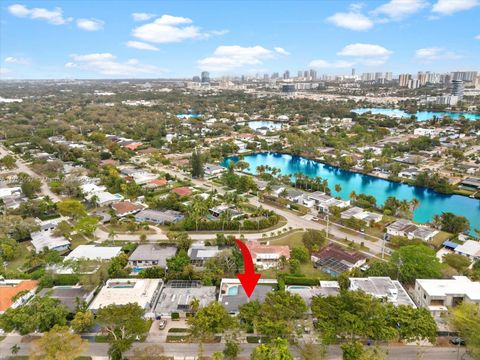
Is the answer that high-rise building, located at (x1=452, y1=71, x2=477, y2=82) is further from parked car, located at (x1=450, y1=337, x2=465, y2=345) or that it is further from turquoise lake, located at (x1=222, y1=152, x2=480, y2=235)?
parked car, located at (x1=450, y1=337, x2=465, y2=345)

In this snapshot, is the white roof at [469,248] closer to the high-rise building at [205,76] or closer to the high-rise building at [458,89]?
the high-rise building at [458,89]

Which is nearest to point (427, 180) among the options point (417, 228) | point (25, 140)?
point (417, 228)

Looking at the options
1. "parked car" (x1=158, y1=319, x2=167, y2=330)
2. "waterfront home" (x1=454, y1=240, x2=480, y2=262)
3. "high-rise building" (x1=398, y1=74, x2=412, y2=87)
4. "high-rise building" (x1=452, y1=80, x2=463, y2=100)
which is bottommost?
"parked car" (x1=158, y1=319, x2=167, y2=330)

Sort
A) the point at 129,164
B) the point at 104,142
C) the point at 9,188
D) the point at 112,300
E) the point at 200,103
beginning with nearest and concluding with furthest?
the point at 112,300 < the point at 9,188 < the point at 129,164 < the point at 104,142 < the point at 200,103

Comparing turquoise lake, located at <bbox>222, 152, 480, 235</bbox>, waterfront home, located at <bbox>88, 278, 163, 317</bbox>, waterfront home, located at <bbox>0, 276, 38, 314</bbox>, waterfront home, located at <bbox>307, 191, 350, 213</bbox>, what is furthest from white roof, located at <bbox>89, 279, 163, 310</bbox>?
turquoise lake, located at <bbox>222, 152, 480, 235</bbox>

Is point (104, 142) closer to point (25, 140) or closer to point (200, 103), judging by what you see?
point (25, 140)

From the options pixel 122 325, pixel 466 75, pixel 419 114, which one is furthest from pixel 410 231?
pixel 466 75
